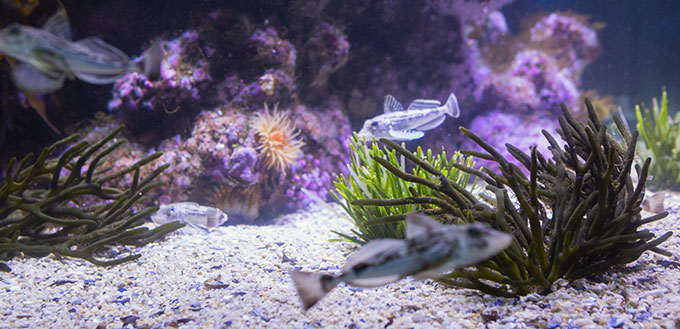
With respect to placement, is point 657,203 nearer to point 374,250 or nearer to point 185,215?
point 374,250

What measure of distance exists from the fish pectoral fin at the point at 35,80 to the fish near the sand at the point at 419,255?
1856 mm

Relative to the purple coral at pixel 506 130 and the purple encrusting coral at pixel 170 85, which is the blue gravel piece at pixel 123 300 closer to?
the purple encrusting coral at pixel 170 85

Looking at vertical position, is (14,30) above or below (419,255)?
above

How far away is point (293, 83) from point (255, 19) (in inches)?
55.2

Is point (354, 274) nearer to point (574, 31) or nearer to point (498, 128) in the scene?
point (498, 128)

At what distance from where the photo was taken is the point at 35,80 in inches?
87.5

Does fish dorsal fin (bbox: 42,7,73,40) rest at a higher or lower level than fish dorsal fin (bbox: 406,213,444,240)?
higher

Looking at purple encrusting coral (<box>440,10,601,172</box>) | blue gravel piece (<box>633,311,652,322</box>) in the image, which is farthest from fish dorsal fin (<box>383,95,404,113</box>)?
blue gravel piece (<box>633,311,652,322</box>)

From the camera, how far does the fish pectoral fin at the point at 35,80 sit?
2182mm

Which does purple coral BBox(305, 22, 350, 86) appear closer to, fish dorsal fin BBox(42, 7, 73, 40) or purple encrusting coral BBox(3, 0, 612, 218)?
purple encrusting coral BBox(3, 0, 612, 218)

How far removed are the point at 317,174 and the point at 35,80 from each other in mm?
5084

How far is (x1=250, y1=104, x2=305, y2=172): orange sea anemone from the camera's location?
6.09 m

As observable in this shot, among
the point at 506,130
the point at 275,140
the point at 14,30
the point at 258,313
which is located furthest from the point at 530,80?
the point at 14,30

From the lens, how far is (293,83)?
6.99 metres
